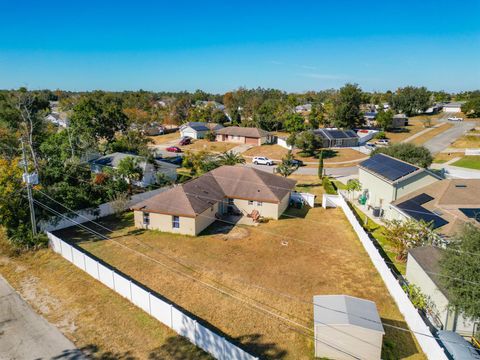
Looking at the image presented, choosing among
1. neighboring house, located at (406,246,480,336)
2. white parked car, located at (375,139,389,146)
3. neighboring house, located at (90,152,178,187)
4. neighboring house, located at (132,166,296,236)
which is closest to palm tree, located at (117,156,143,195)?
neighboring house, located at (90,152,178,187)

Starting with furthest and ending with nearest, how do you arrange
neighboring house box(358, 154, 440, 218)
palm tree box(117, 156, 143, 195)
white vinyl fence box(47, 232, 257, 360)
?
1. palm tree box(117, 156, 143, 195)
2. neighboring house box(358, 154, 440, 218)
3. white vinyl fence box(47, 232, 257, 360)

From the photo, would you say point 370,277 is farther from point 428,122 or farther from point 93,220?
point 428,122

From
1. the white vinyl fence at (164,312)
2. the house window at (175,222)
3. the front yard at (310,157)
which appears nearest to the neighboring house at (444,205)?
the white vinyl fence at (164,312)

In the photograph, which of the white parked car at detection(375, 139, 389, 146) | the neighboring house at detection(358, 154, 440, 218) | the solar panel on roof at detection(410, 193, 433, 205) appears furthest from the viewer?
the white parked car at detection(375, 139, 389, 146)

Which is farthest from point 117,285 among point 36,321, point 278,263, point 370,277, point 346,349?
point 370,277

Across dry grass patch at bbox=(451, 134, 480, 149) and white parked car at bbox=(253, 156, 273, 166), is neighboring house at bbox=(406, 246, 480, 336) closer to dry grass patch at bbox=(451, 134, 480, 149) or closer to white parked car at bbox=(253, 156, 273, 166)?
white parked car at bbox=(253, 156, 273, 166)

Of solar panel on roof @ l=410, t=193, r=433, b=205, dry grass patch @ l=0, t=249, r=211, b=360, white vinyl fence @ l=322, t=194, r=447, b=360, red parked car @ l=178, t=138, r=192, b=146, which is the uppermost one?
red parked car @ l=178, t=138, r=192, b=146

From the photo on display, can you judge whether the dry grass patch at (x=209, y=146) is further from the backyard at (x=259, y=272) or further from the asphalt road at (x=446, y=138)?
the asphalt road at (x=446, y=138)
